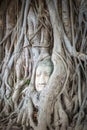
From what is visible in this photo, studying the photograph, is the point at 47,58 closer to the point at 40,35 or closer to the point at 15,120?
the point at 40,35

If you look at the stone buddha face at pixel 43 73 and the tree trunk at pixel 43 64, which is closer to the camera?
the tree trunk at pixel 43 64

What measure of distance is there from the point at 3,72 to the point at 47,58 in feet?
2.73

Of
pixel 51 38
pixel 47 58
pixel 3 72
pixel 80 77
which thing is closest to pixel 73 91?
pixel 80 77

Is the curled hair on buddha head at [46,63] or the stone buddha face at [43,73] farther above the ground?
the curled hair on buddha head at [46,63]

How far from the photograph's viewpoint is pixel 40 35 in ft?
14.9

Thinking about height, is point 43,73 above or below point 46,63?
below

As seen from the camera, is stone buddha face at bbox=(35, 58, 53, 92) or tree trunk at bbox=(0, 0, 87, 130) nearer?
tree trunk at bbox=(0, 0, 87, 130)

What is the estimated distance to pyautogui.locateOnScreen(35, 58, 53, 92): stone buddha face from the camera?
4.16 metres

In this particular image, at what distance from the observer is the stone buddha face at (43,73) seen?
4.16 m

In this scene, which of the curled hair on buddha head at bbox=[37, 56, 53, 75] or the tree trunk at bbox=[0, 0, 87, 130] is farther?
the curled hair on buddha head at bbox=[37, 56, 53, 75]

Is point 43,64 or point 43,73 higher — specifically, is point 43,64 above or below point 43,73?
above

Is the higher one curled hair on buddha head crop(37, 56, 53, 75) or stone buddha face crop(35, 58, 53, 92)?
curled hair on buddha head crop(37, 56, 53, 75)

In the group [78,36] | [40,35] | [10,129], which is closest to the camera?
[10,129]

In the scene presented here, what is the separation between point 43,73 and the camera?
419 cm
